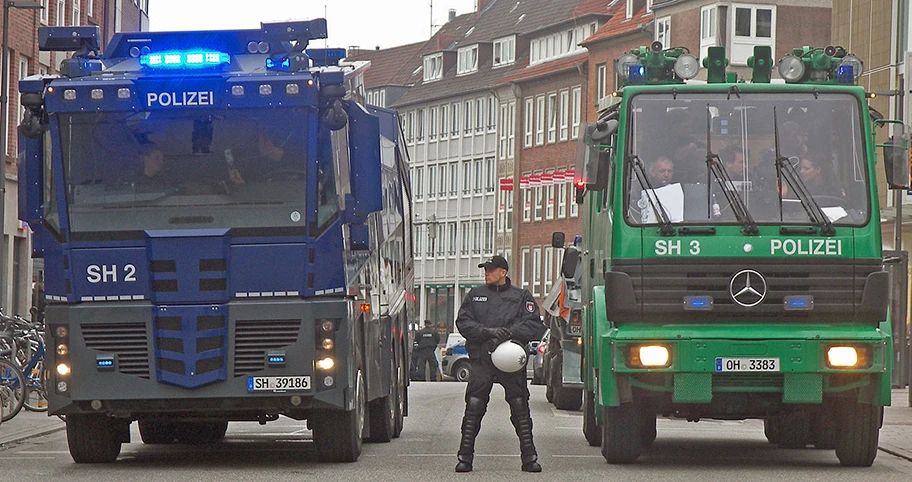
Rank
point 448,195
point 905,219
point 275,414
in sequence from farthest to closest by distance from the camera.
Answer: point 448,195
point 905,219
point 275,414

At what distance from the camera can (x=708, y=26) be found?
75000 millimetres

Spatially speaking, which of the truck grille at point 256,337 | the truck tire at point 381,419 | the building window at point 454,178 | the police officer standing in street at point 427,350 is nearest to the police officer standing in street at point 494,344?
the truck grille at point 256,337

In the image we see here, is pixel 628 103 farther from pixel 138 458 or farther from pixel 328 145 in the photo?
pixel 138 458

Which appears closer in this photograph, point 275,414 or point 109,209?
point 109,209

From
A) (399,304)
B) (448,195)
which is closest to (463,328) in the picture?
(399,304)

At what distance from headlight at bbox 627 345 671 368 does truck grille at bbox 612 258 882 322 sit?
0.28m

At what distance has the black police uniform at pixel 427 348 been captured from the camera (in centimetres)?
5869

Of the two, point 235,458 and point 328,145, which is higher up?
point 328,145

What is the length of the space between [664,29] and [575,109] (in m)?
12.9

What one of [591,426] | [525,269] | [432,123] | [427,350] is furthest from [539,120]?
[591,426]

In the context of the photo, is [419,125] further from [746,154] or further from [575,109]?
[746,154]

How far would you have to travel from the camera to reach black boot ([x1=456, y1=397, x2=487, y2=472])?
55.7ft

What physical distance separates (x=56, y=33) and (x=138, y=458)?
4161 millimetres

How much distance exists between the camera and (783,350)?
16703 millimetres
